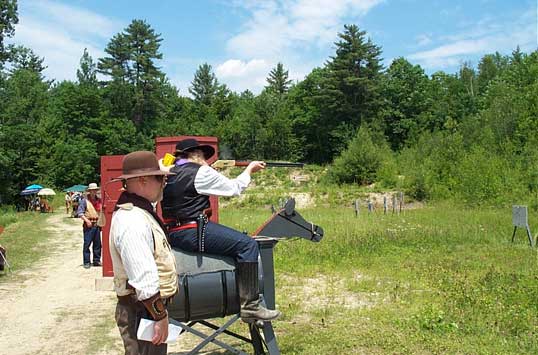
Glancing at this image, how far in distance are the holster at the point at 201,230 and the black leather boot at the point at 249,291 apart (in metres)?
0.34

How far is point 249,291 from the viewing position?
4496 mm

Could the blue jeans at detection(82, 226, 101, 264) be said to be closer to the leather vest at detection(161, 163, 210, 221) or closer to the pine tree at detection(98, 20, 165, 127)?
the leather vest at detection(161, 163, 210, 221)

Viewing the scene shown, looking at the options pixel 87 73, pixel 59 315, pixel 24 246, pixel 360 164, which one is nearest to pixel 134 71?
pixel 87 73

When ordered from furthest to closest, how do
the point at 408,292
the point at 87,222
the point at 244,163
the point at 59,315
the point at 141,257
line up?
1. the point at 87,222
2. the point at 408,292
3. the point at 59,315
4. the point at 244,163
5. the point at 141,257

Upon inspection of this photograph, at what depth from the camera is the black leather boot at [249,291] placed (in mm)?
4477

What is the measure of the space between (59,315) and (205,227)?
4494 millimetres

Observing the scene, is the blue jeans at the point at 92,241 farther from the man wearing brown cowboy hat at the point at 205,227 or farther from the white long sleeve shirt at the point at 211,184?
the white long sleeve shirt at the point at 211,184

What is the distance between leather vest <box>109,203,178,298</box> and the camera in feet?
10.7

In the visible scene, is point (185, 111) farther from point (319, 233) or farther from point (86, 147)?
point (319, 233)

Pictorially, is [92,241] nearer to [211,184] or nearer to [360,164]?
[211,184]

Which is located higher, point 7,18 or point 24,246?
point 7,18

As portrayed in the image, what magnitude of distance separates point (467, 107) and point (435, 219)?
188ft

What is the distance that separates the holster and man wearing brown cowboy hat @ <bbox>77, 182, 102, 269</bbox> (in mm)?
8549

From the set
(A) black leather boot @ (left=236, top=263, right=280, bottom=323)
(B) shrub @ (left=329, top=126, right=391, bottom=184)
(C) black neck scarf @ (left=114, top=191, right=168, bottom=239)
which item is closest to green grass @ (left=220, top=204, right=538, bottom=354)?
(A) black leather boot @ (left=236, top=263, right=280, bottom=323)
